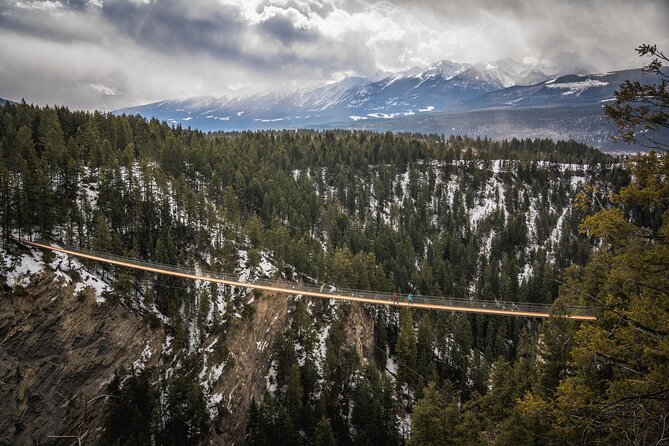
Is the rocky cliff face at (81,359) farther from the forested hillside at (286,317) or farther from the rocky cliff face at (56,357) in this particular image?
the forested hillside at (286,317)

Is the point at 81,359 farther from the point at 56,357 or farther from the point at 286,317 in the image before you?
the point at 286,317

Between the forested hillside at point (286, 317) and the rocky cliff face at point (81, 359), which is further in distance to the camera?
the rocky cliff face at point (81, 359)

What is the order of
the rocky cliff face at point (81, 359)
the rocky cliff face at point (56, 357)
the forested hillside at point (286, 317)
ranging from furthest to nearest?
the rocky cliff face at point (81, 359)
the rocky cliff face at point (56, 357)
the forested hillside at point (286, 317)

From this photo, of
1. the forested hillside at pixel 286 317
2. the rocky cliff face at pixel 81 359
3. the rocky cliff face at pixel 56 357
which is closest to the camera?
the forested hillside at pixel 286 317

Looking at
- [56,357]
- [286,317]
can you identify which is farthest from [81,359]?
[286,317]

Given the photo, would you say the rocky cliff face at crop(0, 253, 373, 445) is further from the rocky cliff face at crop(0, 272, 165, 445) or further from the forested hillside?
the forested hillside

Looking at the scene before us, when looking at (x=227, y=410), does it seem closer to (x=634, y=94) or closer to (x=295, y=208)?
(x=634, y=94)

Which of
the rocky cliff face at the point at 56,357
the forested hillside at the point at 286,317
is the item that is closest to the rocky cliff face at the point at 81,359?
the rocky cliff face at the point at 56,357

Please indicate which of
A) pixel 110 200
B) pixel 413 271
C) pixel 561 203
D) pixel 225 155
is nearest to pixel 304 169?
pixel 225 155

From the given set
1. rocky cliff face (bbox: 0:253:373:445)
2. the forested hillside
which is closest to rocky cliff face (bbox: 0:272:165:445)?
rocky cliff face (bbox: 0:253:373:445)
